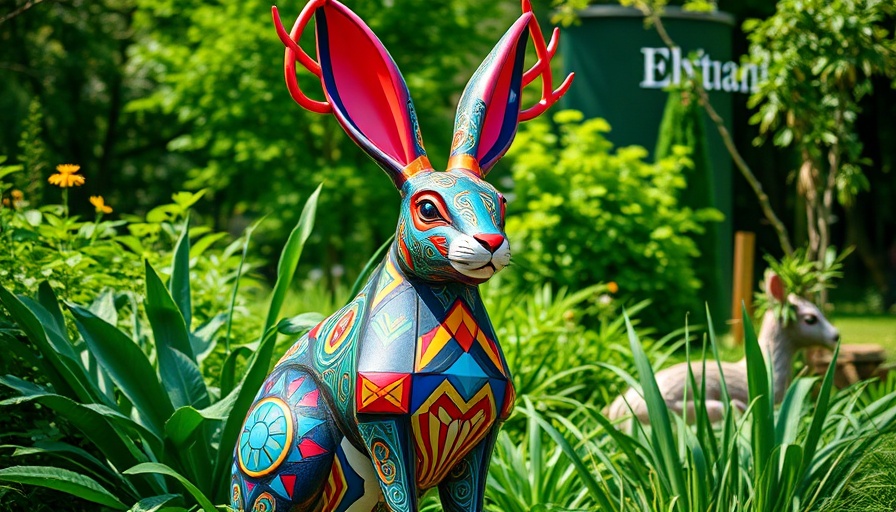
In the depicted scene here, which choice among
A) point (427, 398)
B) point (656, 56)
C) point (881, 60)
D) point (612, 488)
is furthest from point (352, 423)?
point (656, 56)

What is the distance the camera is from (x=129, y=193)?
63.7 feet

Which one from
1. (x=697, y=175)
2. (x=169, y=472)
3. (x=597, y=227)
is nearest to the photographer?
(x=169, y=472)

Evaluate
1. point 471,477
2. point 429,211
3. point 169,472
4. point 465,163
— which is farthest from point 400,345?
point 169,472

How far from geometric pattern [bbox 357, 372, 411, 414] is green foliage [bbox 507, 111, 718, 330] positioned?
5.44 meters

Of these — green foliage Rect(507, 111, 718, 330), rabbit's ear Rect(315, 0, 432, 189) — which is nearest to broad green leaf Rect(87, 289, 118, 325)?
rabbit's ear Rect(315, 0, 432, 189)

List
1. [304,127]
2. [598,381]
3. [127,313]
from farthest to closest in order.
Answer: [304,127] < [598,381] < [127,313]

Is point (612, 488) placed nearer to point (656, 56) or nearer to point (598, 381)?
point (598, 381)

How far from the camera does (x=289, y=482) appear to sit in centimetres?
279

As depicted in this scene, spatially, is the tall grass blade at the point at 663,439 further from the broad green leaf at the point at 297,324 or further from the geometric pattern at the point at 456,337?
the broad green leaf at the point at 297,324

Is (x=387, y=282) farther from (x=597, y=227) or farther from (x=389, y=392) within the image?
(x=597, y=227)

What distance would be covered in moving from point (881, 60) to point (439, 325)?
204 inches

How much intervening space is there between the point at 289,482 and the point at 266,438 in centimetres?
14

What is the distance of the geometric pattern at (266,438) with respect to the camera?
2807mm

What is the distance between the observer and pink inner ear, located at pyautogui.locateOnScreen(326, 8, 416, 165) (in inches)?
113
